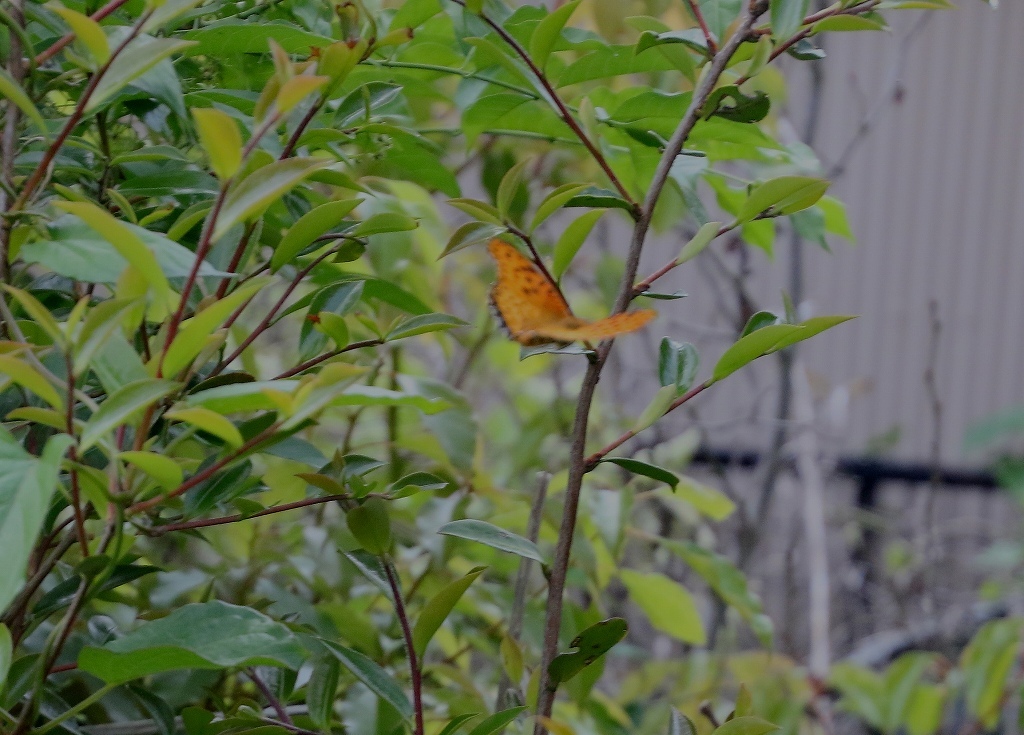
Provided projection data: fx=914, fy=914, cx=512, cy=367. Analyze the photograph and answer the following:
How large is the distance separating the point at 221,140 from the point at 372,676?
0.73 ft

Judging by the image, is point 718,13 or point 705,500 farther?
point 705,500

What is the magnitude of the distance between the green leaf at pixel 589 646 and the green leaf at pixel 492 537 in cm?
3

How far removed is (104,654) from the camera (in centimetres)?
31

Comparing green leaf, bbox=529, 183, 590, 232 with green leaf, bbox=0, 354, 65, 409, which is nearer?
green leaf, bbox=0, 354, 65, 409

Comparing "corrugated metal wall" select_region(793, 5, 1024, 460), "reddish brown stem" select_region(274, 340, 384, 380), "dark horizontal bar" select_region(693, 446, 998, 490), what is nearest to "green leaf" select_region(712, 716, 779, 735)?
"reddish brown stem" select_region(274, 340, 384, 380)

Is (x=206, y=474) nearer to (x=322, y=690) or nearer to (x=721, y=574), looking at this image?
(x=322, y=690)

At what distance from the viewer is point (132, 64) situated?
0.97ft

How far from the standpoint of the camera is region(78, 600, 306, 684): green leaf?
0.31 metres

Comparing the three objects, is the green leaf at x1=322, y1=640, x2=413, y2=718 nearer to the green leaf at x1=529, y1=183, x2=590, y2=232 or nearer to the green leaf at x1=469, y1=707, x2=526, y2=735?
the green leaf at x1=469, y1=707, x2=526, y2=735

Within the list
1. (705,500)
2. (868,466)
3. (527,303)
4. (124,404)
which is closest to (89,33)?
(124,404)

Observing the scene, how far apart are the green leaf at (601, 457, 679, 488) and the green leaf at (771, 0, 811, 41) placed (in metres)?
0.18

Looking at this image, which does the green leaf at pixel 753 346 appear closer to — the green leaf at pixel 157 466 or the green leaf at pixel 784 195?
the green leaf at pixel 784 195

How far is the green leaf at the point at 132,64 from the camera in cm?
29

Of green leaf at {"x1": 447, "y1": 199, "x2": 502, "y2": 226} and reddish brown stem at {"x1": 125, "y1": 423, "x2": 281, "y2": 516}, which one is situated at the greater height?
green leaf at {"x1": 447, "y1": 199, "x2": 502, "y2": 226}
